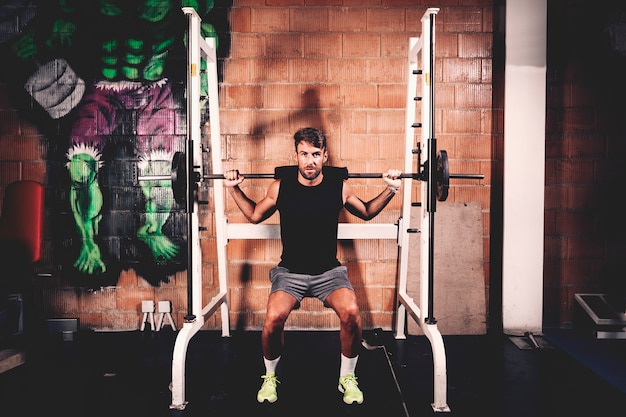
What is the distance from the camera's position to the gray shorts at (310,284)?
2.38 meters

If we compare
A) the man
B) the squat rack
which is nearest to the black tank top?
the man

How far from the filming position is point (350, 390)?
2.21 m

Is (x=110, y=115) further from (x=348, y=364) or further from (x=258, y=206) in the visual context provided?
(x=348, y=364)

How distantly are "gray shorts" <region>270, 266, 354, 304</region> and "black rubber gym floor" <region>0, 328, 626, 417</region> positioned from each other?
0.49 m

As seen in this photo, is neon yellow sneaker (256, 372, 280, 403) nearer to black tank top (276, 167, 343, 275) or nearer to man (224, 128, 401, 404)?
man (224, 128, 401, 404)

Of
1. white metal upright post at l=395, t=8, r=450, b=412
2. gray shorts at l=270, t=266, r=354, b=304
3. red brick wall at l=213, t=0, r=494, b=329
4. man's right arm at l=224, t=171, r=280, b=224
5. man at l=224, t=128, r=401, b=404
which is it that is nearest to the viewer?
white metal upright post at l=395, t=8, r=450, b=412

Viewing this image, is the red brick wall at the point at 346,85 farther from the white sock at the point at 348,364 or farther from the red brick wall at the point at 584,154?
the white sock at the point at 348,364

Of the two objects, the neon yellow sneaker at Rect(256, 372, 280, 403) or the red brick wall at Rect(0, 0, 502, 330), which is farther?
the red brick wall at Rect(0, 0, 502, 330)

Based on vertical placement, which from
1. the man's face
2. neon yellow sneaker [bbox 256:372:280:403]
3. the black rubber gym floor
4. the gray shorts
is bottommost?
the black rubber gym floor

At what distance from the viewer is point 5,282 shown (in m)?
2.65

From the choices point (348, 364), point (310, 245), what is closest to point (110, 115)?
point (310, 245)

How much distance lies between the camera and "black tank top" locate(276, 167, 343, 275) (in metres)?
2.48

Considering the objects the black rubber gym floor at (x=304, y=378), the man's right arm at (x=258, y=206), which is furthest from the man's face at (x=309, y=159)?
the black rubber gym floor at (x=304, y=378)

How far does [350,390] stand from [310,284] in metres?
0.56
